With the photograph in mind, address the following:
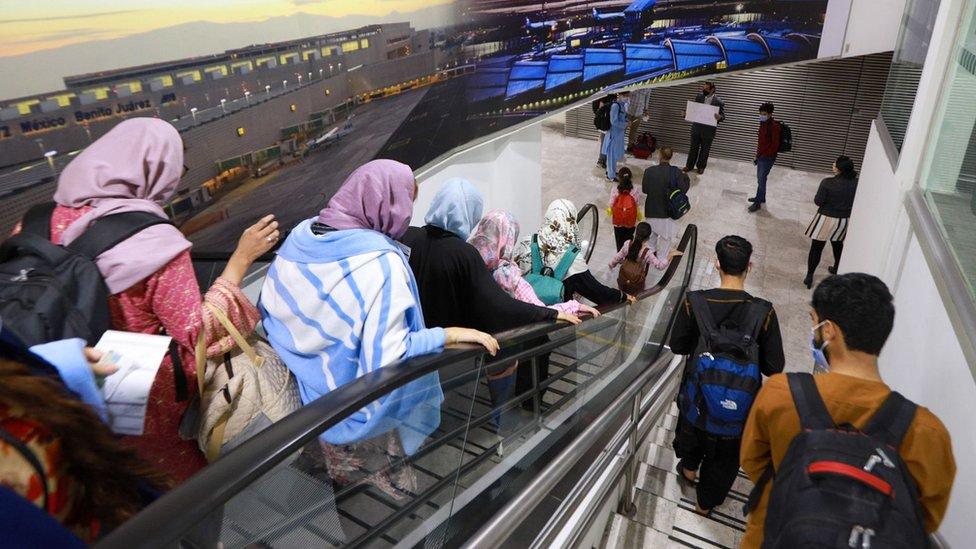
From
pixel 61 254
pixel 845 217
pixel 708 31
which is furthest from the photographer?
pixel 708 31

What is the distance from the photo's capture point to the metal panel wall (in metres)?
9.92

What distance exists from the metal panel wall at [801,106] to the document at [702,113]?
572mm

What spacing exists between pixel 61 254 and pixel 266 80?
2.42 m

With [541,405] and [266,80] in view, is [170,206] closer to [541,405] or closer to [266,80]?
[266,80]

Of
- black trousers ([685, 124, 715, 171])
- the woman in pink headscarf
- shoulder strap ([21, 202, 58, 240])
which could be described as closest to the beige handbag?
the woman in pink headscarf

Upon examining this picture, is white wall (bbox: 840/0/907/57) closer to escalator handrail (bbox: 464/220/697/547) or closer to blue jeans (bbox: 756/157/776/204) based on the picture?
blue jeans (bbox: 756/157/776/204)

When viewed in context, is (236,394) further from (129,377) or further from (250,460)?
(250,460)

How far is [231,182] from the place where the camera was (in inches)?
140

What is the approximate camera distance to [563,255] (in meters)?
3.98

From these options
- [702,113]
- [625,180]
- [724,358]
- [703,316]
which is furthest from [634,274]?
[702,113]

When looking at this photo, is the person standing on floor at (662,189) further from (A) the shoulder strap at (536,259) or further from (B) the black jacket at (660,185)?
(A) the shoulder strap at (536,259)

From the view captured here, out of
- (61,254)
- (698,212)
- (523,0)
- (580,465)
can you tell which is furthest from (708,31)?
(61,254)

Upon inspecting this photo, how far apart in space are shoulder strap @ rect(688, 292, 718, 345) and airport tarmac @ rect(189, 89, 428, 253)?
271cm

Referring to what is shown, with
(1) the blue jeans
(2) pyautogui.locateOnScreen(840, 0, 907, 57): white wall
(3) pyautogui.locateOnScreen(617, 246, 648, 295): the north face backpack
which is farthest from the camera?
(1) the blue jeans
